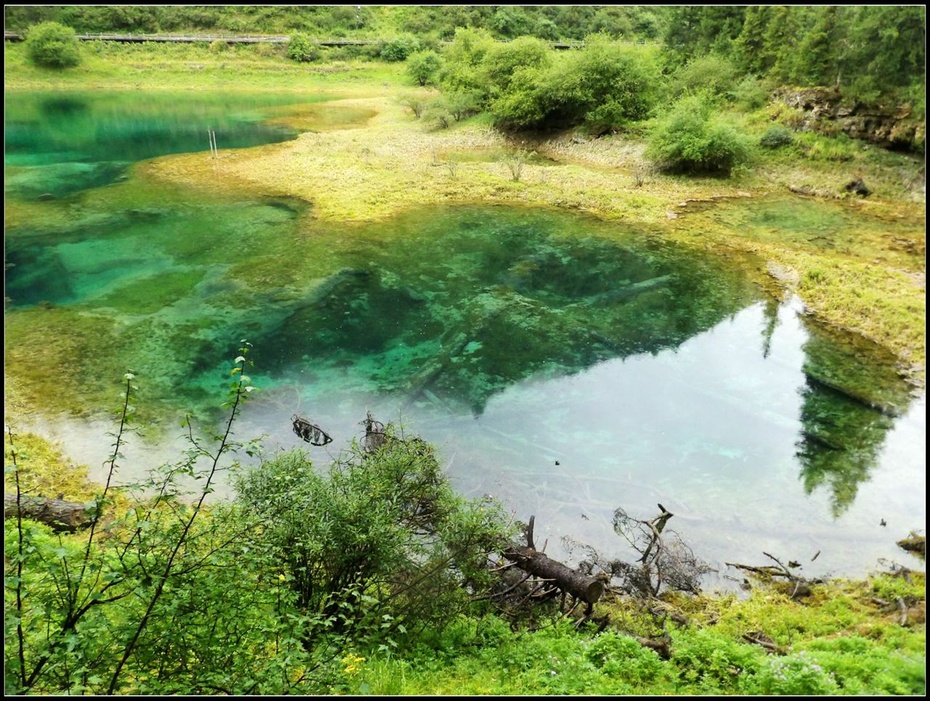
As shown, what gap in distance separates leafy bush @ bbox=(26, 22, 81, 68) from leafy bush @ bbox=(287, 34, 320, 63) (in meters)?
24.1

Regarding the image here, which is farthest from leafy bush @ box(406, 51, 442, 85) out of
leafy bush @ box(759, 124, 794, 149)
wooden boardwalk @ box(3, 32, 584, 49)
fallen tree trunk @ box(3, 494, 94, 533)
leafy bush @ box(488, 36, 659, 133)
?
fallen tree trunk @ box(3, 494, 94, 533)

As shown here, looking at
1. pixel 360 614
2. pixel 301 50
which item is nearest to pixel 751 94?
pixel 360 614

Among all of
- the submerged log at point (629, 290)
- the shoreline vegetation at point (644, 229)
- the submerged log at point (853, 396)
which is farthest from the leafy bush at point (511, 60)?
the submerged log at point (853, 396)

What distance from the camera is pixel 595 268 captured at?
21.4 metres

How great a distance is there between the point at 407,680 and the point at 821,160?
32911 millimetres

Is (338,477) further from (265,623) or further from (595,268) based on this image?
(595,268)

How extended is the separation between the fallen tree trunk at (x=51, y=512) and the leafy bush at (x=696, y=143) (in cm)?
2912

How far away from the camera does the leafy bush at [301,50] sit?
78562 mm

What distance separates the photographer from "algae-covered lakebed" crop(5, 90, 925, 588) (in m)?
11.1

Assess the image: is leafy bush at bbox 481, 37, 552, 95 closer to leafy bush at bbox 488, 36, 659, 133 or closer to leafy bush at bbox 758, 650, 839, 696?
leafy bush at bbox 488, 36, 659, 133

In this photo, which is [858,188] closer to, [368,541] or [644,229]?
[644,229]

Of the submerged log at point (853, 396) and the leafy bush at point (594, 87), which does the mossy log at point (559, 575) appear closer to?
the submerged log at point (853, 396)

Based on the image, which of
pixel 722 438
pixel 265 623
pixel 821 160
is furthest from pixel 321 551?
pixel 821 160

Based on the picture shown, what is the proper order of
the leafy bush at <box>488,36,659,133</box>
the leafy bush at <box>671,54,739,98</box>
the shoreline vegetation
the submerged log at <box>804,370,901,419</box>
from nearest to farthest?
the shoreline vegetation
the submerged log at <box>804,370,901,419</box>
the leafy bush at <box>488,36,659,133</box>
the leafy bush at <box>671,54,739,98</box>
